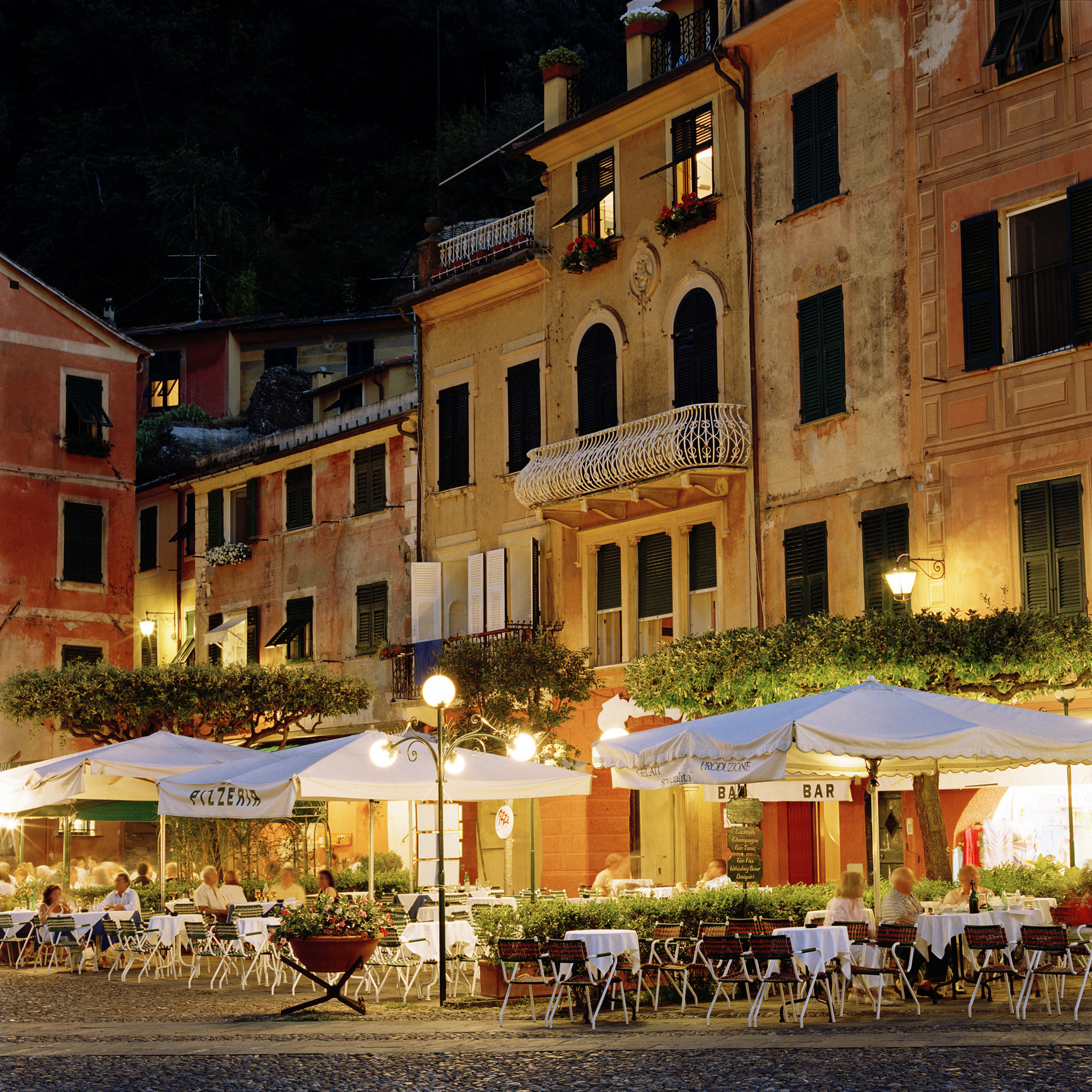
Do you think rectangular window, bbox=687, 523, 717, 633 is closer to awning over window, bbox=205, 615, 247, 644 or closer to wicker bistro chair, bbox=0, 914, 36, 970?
wicker bistro chair, bbox=0, 914, 36, 970

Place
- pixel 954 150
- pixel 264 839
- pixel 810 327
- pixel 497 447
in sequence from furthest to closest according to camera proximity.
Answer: pixel 264 839 < pixel 497 447 < pixel 810 327 < pixel 954 150

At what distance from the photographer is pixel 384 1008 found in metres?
16.5

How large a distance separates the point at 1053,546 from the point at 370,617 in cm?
1546

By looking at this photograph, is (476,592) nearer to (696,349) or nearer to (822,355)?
(696,349)

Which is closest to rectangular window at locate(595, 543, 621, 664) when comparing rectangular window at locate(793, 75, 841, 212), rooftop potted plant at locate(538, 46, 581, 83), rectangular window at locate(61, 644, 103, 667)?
rectangular window at locate(793, 75, 841, 212)

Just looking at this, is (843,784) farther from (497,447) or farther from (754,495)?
(497,447)

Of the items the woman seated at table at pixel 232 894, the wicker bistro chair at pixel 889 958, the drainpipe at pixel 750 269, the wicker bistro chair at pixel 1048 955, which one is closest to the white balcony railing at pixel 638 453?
the drainpipe at pixel 750 269

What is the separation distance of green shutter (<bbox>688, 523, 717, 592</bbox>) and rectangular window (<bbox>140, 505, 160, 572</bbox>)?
18.4 metres

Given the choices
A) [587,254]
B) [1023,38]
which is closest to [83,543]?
[587,254]

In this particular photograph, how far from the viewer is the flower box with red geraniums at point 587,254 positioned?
1067 inches

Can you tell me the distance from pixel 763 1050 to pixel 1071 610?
9070 mm

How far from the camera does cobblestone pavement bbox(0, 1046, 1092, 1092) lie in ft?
34.6

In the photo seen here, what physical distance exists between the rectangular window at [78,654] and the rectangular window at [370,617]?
6.88 meters

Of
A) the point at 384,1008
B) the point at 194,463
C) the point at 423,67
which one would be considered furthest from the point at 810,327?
the point at 423,67
